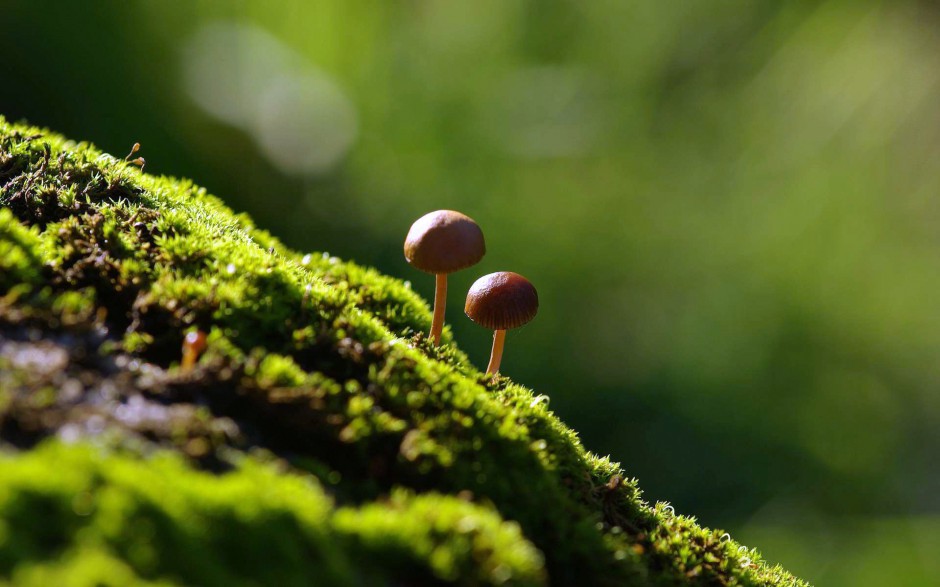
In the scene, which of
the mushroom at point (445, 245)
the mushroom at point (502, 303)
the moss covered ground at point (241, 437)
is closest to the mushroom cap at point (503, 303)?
the mushroom at point (502, 303)

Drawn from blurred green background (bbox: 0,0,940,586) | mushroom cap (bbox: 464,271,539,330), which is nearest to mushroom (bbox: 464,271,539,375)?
mushroom cap (bbox: 464,271,539,330)

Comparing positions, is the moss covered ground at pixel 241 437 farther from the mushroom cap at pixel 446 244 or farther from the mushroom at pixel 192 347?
the mushroom cap at pixel 446 244

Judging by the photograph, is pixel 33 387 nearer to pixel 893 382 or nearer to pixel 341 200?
pixel 341 200

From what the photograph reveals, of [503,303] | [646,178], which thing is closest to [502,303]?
[503,303]

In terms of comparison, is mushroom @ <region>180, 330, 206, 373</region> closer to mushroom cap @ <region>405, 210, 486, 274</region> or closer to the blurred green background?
mushroom cap @ <region>405, 210, 486, 274</region>

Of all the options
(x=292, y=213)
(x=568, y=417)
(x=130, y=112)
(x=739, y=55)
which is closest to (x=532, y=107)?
(x=739, y=55)

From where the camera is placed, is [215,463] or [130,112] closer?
[215,463]

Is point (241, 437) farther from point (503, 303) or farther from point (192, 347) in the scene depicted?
point (503, 303)
